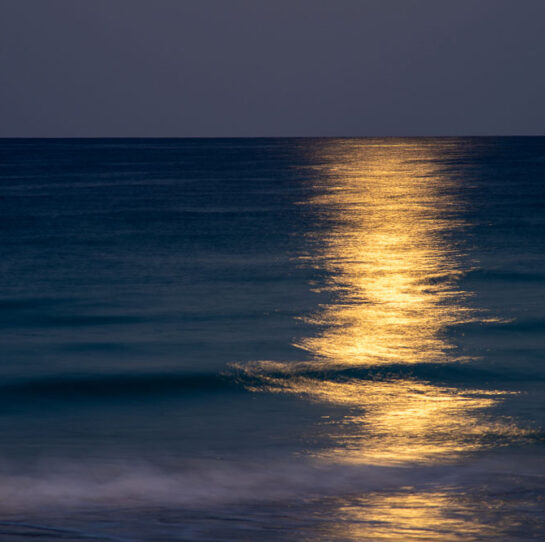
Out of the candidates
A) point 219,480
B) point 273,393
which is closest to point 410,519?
point 219,480

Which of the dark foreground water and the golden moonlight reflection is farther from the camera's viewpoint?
the golden moonlight reflection

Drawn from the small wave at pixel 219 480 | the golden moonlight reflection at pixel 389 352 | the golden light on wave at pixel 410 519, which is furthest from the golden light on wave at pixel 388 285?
the golden light on wave at pixel 410 519

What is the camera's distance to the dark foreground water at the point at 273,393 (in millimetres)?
7375

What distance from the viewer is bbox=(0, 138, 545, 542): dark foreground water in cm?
738

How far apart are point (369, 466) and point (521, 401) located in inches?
130

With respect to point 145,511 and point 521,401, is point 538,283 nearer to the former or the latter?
point 521,401

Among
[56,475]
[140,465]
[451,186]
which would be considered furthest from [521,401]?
[451,186]

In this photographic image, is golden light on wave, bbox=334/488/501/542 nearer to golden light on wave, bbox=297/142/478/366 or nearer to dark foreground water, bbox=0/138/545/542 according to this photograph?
dark foreground water, bbox=0/138/545/542

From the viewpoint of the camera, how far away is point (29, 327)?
15969 millimetres

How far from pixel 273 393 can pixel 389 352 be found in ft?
8.62

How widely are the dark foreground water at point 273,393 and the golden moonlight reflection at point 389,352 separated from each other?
0.05 m

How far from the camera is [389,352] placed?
44.0 feet

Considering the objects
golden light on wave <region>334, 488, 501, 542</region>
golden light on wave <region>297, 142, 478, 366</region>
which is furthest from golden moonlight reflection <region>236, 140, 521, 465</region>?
golden light on wave <region>334, 488, 501, 542</region>

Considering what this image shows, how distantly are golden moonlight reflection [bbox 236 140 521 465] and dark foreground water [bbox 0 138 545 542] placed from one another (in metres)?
0.05
